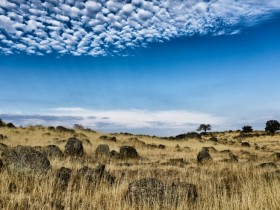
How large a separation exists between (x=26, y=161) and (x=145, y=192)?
14.6 ft

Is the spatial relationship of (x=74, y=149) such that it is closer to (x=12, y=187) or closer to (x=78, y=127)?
(x=12, y=187)

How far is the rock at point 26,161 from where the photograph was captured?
449 inches

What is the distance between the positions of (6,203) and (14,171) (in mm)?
3506

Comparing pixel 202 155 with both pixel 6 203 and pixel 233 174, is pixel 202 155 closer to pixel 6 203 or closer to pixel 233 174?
pixel 233 174

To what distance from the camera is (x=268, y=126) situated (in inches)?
2616

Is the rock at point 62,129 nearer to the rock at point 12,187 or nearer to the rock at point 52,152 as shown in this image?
the rock at point 52,152

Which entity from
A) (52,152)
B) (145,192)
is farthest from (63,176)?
(52,152)

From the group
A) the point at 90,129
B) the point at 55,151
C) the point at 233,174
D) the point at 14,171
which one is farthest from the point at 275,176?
the point at 90,129

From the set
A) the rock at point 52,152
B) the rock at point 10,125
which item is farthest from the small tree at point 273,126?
the rock at point 52,152

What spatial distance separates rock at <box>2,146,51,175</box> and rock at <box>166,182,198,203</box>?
14.0ft

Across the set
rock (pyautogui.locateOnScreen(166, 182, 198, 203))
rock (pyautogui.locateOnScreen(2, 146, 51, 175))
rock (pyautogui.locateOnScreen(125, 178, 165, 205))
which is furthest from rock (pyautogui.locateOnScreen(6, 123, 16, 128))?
rock (pyautogui.locateOnScreen(166, 182, 198, 203))

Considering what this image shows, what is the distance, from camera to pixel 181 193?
9.15m

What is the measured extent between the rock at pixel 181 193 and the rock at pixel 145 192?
0.76 ft

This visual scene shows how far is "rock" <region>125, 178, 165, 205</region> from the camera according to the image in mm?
8859
